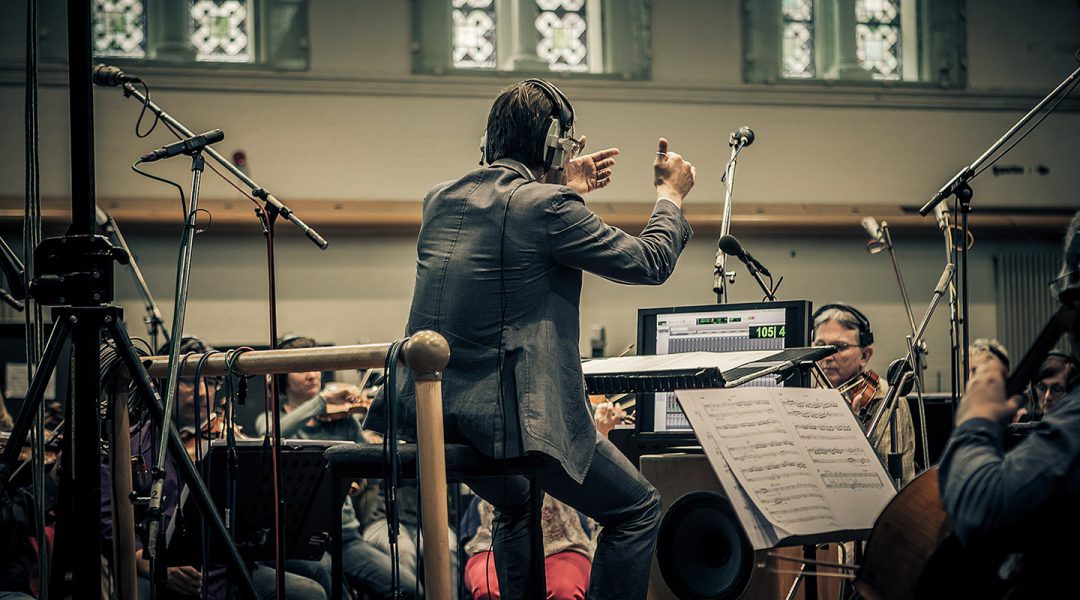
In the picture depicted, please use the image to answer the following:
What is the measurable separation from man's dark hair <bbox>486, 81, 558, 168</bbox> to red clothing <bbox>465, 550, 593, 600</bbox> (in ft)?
5.16

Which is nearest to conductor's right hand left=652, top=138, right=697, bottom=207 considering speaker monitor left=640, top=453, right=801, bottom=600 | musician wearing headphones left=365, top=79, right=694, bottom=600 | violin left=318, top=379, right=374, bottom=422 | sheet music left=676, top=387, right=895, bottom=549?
musician wearing headphones left=365, top=79, right=694, bottom=600

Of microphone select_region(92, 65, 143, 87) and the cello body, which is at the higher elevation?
microphone select_region(92, 65, 143, 87)

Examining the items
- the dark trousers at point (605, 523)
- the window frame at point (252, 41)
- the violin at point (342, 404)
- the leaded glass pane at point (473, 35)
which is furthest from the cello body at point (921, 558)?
the leaded glass pane at point (473, 35)

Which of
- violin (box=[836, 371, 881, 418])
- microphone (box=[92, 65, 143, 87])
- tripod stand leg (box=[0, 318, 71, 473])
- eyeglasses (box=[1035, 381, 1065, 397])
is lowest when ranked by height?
eyeglasses (box=[1035, 381, 1065, 397])

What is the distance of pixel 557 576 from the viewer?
12.1ft

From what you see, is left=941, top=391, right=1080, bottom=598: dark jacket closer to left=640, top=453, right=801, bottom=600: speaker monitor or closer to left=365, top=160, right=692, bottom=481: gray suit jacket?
left=365, top=160, right=692, bottom=481: gray suit jacket

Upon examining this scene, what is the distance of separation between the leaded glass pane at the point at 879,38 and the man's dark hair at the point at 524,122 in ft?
25.9

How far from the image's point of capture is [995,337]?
9.33 metres

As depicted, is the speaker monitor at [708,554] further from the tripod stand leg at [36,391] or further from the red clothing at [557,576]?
the tripod stand leg at [36,391]

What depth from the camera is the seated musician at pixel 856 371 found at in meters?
3.96

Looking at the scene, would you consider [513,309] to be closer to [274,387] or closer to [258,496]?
[274,387]

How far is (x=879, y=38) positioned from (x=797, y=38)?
80cm

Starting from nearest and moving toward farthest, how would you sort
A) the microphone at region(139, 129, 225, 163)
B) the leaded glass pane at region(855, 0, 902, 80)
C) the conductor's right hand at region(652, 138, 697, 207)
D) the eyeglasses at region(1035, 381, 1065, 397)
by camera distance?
the conductor's right hand at region(652, 138, 697, 207) < the microphone at region(139, 129, 225, 163) < the eyeglasses at region(1035, 381, 1065, 397) < the leaded glass pane at region(855, 0, 902, 80)

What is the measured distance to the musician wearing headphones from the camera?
2305 mm
